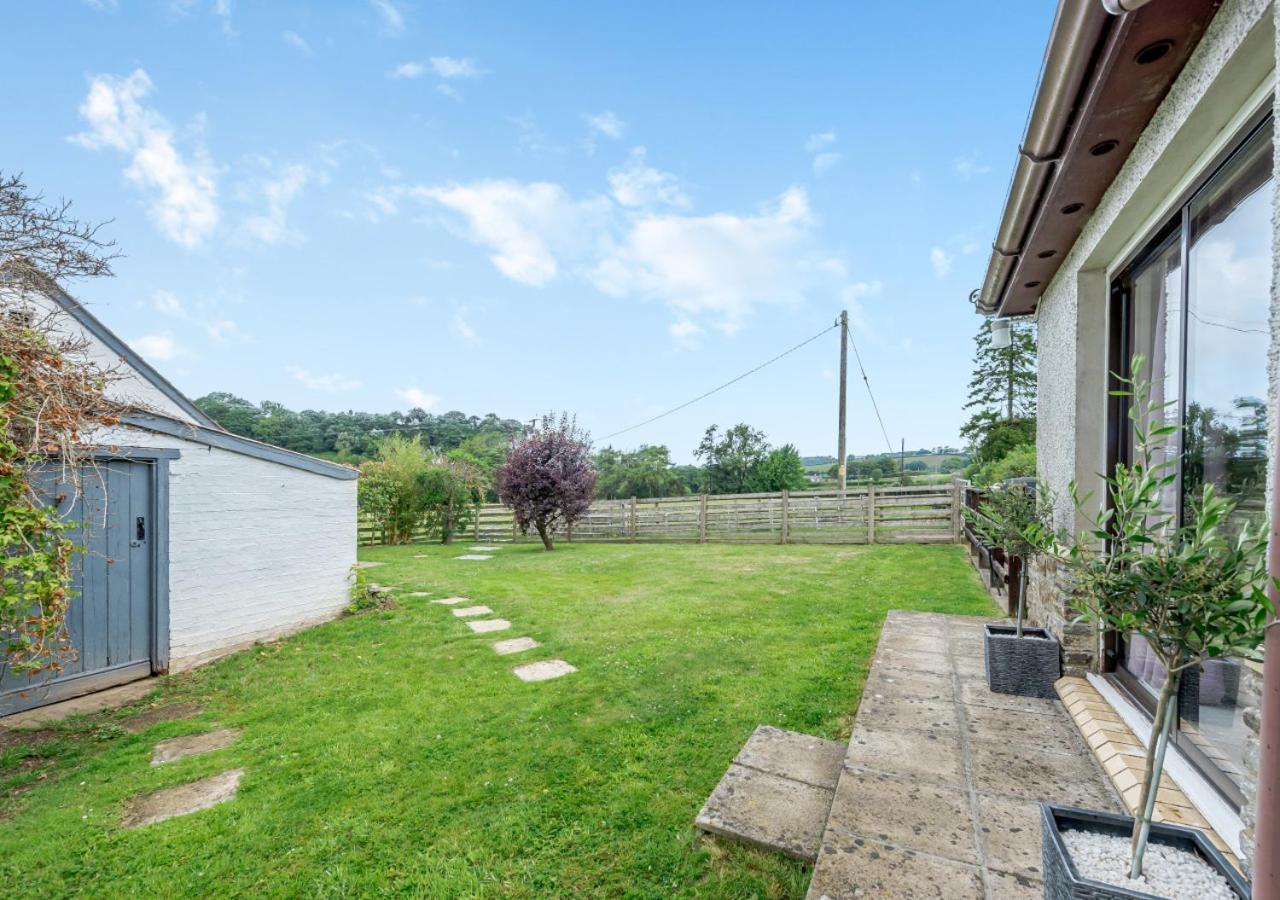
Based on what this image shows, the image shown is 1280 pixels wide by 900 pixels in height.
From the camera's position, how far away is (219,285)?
11.8m

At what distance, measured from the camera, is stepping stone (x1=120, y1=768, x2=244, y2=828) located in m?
2.27

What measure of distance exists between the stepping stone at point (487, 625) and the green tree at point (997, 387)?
69.4ft

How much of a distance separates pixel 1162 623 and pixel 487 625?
4938mm

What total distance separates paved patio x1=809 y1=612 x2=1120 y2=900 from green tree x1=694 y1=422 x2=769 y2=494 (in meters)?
23.4

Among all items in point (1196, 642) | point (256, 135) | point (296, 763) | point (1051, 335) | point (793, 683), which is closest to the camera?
point (1196, 642)

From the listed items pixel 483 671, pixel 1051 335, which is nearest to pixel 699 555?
pixel 483 671

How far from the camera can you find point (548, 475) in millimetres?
11000

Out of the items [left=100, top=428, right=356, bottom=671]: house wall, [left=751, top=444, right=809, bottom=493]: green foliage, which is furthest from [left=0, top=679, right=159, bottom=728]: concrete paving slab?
[left=751, top=444, right=809, bottom=493]: green foliage

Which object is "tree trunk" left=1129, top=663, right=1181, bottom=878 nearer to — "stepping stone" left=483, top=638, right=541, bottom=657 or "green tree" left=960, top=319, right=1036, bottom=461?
"stepping stone" left=483, top=638, right=541, bottom=657

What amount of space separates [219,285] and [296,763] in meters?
13.1

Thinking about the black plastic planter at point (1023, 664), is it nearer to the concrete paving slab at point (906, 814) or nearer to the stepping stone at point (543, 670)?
the concrete paving slab at point (906, 814)

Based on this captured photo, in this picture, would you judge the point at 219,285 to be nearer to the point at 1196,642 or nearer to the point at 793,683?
the point at 793,683

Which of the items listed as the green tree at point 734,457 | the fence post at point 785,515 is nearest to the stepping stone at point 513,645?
the fence post at point 785,515

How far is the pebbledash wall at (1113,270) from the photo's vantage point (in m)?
1.38
